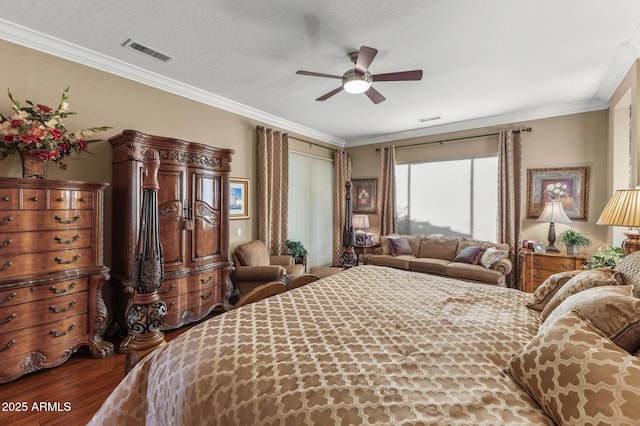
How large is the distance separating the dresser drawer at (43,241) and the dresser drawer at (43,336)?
611mm

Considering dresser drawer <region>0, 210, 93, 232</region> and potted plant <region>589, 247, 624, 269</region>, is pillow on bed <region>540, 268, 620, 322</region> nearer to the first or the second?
potted plant <region>589, 247, 624, 269</region>

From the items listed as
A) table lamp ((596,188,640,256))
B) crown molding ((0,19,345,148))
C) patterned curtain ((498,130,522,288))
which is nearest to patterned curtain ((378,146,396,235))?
patterned curtain ((498,130,522,288))

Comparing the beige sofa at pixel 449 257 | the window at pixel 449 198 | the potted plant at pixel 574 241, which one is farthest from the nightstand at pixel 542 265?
the window at pixel 449 198

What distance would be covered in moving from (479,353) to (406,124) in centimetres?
462

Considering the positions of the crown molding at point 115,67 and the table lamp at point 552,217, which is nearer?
the crown molding at point 115,67

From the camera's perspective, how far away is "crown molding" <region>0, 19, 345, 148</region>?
243cm

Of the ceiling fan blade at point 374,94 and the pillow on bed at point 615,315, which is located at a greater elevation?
the ceiling fan blade at point 374,94

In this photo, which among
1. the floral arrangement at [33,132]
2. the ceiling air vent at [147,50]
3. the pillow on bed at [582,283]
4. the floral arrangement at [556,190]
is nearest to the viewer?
the pillow on bed at [582,283]

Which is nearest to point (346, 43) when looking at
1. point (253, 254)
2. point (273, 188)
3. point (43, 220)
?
point (273, 188)

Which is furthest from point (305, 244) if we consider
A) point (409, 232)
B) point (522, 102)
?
point (522, 102)

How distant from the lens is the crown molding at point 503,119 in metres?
4.08

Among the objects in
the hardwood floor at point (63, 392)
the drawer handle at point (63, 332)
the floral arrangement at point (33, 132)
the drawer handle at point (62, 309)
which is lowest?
the hardwood floor at point (63, 392)

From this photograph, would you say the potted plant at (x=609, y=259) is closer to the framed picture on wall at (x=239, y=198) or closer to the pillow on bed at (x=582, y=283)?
the pillow on bed at (x=582, y=283)

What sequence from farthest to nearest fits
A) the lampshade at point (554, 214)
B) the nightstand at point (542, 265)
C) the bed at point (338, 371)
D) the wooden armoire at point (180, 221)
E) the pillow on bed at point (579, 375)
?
the lampshade at point (554, 214) → the nightstand at point (542, 265) → the wooden armoire at point (180, 221) → the bed at point (338, 371) → the pillow on bed at point (579, 375)
